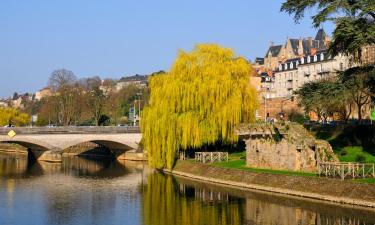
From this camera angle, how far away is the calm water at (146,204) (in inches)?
1389

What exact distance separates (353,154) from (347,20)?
49.5 feet

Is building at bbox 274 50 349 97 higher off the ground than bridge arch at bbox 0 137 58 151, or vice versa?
building at bbox 274 50 349 97

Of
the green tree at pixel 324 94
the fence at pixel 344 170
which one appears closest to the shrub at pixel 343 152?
the fence at pixel 344 170

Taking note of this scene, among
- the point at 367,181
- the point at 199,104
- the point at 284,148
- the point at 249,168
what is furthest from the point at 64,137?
the point at 367,181

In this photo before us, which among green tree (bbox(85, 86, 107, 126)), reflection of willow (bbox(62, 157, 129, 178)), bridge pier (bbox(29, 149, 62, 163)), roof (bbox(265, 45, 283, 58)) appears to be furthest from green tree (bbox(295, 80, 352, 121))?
roof (bbox(265, 45, 283, 58))

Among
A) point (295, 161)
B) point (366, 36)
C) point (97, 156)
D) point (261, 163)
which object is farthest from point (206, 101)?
point (97, 156)

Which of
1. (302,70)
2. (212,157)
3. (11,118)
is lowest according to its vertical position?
(212,157)

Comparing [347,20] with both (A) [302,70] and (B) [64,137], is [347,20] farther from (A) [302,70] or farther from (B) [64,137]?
(A) [302,70]

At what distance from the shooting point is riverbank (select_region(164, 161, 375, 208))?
3806cm

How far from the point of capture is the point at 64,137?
8150 cm

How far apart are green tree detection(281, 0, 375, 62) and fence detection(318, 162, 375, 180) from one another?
8.07 m

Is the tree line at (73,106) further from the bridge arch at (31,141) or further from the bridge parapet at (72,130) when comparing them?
the bridge arch at (31,141)

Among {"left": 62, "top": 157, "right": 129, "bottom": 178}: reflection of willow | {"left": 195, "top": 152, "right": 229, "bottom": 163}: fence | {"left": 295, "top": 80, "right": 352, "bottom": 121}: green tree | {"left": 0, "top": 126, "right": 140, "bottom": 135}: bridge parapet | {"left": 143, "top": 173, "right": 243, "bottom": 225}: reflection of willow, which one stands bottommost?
{"left": 143, "top": 173, "right": 243, "bottom": 225}: reflection of willow

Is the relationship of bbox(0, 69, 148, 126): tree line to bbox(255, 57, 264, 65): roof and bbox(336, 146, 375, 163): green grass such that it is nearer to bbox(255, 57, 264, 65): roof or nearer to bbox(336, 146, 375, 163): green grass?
bbox(255, 57, 264, 65): roof
